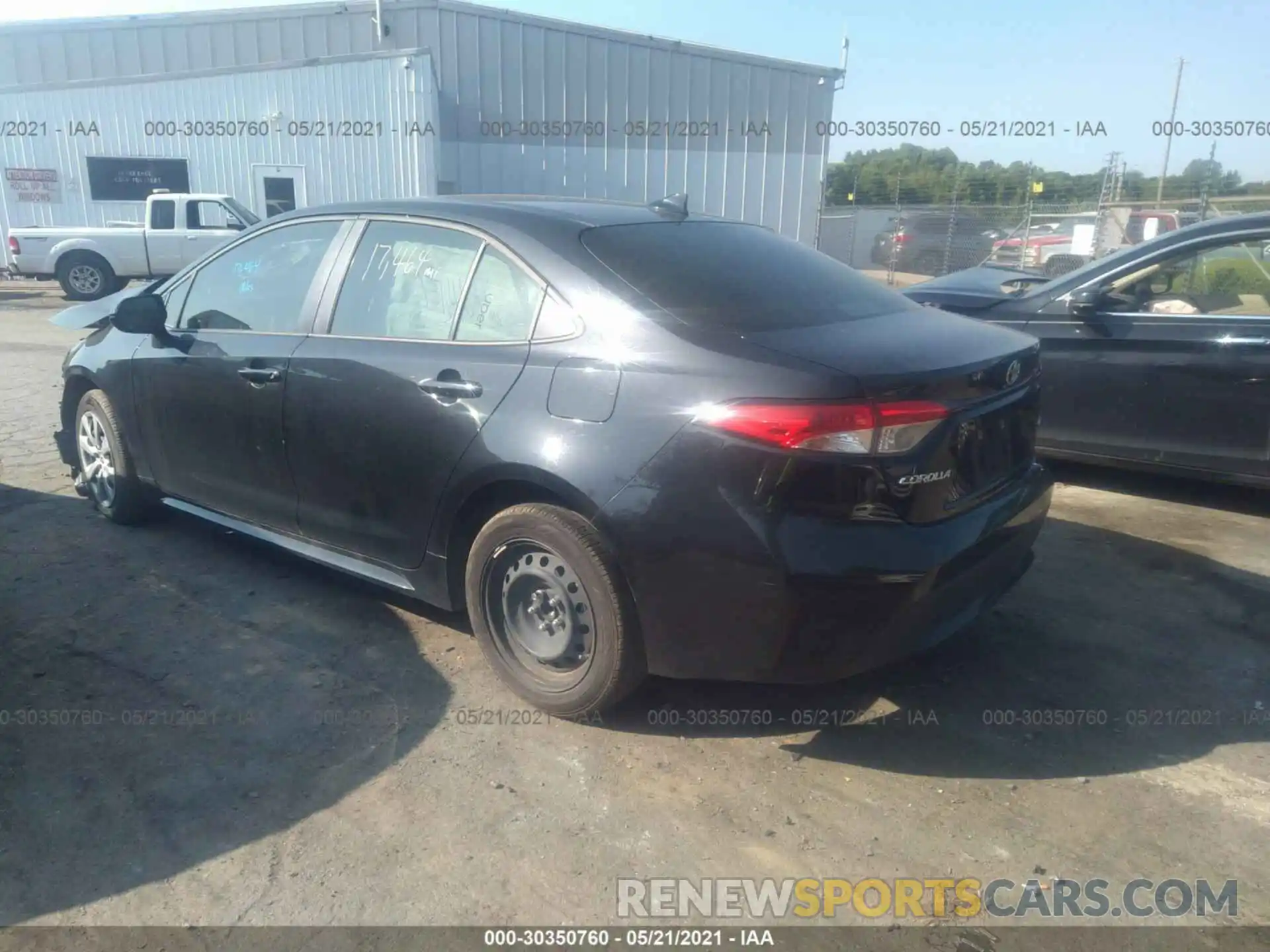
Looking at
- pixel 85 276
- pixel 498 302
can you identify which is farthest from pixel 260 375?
pixel 85 276

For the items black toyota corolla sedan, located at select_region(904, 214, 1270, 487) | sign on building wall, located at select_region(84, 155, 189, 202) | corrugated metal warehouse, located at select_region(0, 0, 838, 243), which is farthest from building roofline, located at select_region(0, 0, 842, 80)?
black toyota corolla sedan, located at select_region(904, 214, 1270, 487)

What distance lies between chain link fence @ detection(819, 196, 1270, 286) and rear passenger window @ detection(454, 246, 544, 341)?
575 inches

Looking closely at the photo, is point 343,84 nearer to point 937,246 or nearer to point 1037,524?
point 937,246

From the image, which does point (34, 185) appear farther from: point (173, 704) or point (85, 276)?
point (173, 704)

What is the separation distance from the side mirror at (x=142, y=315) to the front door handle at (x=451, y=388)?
71.9 inches

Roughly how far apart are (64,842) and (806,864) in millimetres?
1983

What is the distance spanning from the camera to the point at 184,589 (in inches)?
165

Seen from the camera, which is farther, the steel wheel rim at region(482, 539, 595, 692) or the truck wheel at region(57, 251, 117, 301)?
the truck wheel at region(57, 251, 117, 301)

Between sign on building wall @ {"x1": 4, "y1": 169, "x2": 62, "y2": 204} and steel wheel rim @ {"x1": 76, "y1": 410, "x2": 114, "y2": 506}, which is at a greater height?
sign on building wall @ {"x1": 4, "y1": 169, "x2": 62, "y2": 204}

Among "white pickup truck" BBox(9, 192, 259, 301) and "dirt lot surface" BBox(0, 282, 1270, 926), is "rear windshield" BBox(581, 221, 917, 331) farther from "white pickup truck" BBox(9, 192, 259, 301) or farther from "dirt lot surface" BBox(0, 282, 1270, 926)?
"white pickup truck" BBox(9, 192, 259, 301)

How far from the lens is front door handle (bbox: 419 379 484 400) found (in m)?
3.19

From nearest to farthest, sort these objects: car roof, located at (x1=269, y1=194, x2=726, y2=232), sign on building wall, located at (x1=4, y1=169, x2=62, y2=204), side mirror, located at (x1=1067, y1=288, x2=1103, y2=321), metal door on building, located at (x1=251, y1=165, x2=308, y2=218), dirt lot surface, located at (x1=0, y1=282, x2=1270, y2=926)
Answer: dirt lot surface, located at (x1=0, y1=282, x2=1270, y2=926)
car roof, located at (x1=269, y1=194, x2=726, y2=232)
side mirror, located at (x1=1067, y1=288, x2=1103, y2=321)
metal door on building, located at (x1=251, y1=165, x2=308, y2=218)
sign on building wall, located at (x1=4, y1=169, x2=62, y2=204)

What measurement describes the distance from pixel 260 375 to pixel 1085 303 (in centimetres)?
436

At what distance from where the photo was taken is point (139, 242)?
16.3 meters
